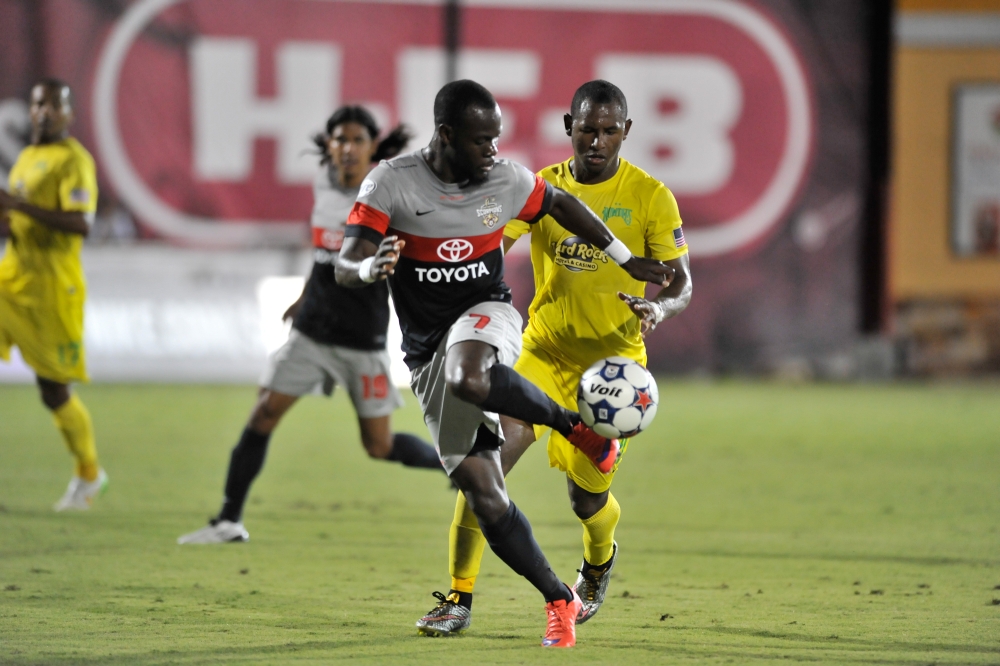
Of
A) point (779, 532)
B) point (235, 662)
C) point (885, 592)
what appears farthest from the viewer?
point (779, 532)

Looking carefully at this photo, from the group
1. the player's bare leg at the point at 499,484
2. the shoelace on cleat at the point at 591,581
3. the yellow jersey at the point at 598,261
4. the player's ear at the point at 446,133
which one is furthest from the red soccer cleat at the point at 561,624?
the player's ear at the point at 446,133

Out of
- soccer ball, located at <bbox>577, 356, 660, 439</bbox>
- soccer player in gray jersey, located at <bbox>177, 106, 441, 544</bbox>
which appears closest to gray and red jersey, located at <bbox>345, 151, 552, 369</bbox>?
soccer ball, located at <bbox>577, 356, 660, 439</bbox>

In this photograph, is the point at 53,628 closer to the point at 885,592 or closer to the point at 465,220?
the point at 465,220

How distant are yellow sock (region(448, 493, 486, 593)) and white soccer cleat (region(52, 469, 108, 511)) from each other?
11.9 feet

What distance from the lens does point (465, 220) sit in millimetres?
4535

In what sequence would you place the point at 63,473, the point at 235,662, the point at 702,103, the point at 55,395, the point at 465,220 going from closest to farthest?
1. the point at 235,662
2. the point at 465,220
3. the point at 55,395
4. the point at 63,473
5. the point at 702,103

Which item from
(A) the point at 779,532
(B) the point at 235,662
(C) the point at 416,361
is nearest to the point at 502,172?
(C) the point at 416,361

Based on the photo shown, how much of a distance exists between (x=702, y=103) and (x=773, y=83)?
1.07 metres

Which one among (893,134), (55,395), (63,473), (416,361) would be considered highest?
(893,134)

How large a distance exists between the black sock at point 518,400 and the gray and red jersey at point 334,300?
224 cm

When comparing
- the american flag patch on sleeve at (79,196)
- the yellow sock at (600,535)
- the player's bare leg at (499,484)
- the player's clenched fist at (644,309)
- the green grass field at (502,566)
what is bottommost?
the green grass field at (502,566)

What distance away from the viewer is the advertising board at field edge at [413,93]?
15.8 metres

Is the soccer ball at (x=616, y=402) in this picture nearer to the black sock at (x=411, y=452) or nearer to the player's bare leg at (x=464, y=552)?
the player's bare leg at (x=464, y=552)

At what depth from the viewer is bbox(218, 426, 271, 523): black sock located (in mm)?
6652
